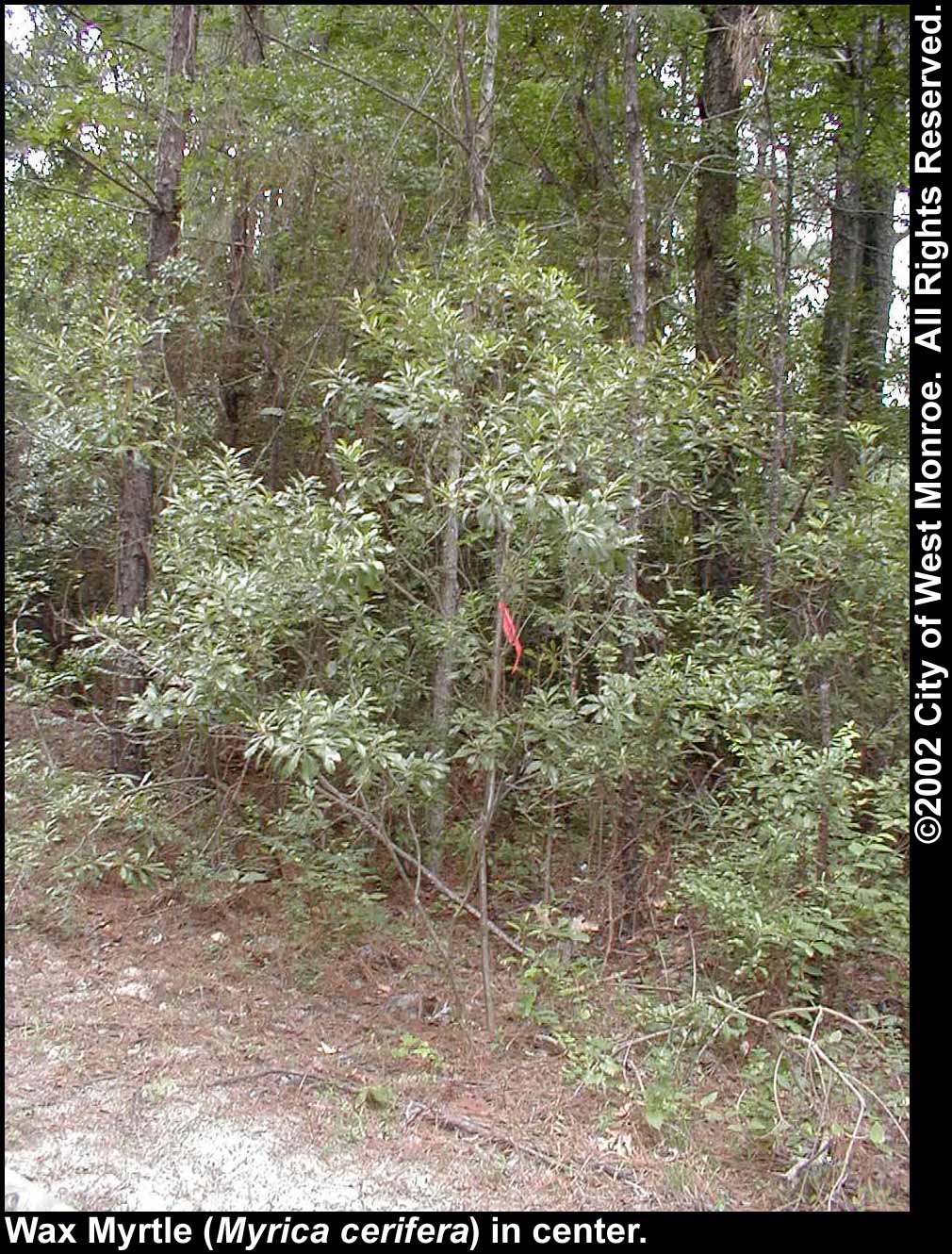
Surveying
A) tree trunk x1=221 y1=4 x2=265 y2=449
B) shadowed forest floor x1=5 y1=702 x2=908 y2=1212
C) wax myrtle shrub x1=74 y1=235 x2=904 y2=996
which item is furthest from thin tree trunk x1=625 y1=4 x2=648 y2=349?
shadowed forest floor x1=5 y1=702 x2=908 y2=1212

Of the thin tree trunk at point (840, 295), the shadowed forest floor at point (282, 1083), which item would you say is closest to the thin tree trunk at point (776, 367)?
the thin tree trunk at point (840, 295)

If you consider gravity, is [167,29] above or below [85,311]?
above

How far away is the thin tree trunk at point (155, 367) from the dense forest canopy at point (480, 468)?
0.03 m

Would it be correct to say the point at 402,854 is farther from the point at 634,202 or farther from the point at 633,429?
the point at 634,202

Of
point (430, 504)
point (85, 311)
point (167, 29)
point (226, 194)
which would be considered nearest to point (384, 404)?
point (430, 504)

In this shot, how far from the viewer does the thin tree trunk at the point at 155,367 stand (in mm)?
6230

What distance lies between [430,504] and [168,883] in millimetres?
2758

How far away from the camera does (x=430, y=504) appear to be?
5.31 m

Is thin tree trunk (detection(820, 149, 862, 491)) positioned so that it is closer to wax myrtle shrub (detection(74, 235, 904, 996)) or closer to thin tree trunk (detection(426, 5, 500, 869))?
wax myrtle shrub (detection(74, 235, 904, 996))

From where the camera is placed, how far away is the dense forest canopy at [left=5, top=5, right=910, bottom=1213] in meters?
4.86

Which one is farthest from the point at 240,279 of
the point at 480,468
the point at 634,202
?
the point at 480,468

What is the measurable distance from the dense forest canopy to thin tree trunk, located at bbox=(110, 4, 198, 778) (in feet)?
0.10

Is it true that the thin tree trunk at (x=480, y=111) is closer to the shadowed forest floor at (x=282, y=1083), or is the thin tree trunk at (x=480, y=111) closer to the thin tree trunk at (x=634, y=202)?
the thin tree trunk at (x=634, y=202)

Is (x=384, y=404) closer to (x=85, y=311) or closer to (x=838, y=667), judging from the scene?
(x=85, y=311)
